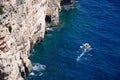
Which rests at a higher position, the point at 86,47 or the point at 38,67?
the point at 86,47

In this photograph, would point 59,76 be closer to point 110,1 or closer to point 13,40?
point 13,40

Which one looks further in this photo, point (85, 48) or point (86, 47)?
point (86, 47)

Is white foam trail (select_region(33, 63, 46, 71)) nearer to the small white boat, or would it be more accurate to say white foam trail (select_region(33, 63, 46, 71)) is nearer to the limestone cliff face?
the limestone cliff face

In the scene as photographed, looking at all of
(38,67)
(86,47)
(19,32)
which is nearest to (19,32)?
(19,32)

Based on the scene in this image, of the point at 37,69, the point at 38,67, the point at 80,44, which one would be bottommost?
the point at 37,69

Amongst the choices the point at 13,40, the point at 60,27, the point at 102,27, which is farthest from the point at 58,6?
the point at 13,40

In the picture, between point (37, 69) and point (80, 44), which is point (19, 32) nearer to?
point (37, 69)

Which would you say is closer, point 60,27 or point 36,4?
point 36,4

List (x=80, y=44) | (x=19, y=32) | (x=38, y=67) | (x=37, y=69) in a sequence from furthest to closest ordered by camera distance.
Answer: (x=80, y=44), (x=38, y=67), (x=37, y=69), (x=19, y=32)

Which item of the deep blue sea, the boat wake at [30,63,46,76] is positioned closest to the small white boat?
the deep blue sea
